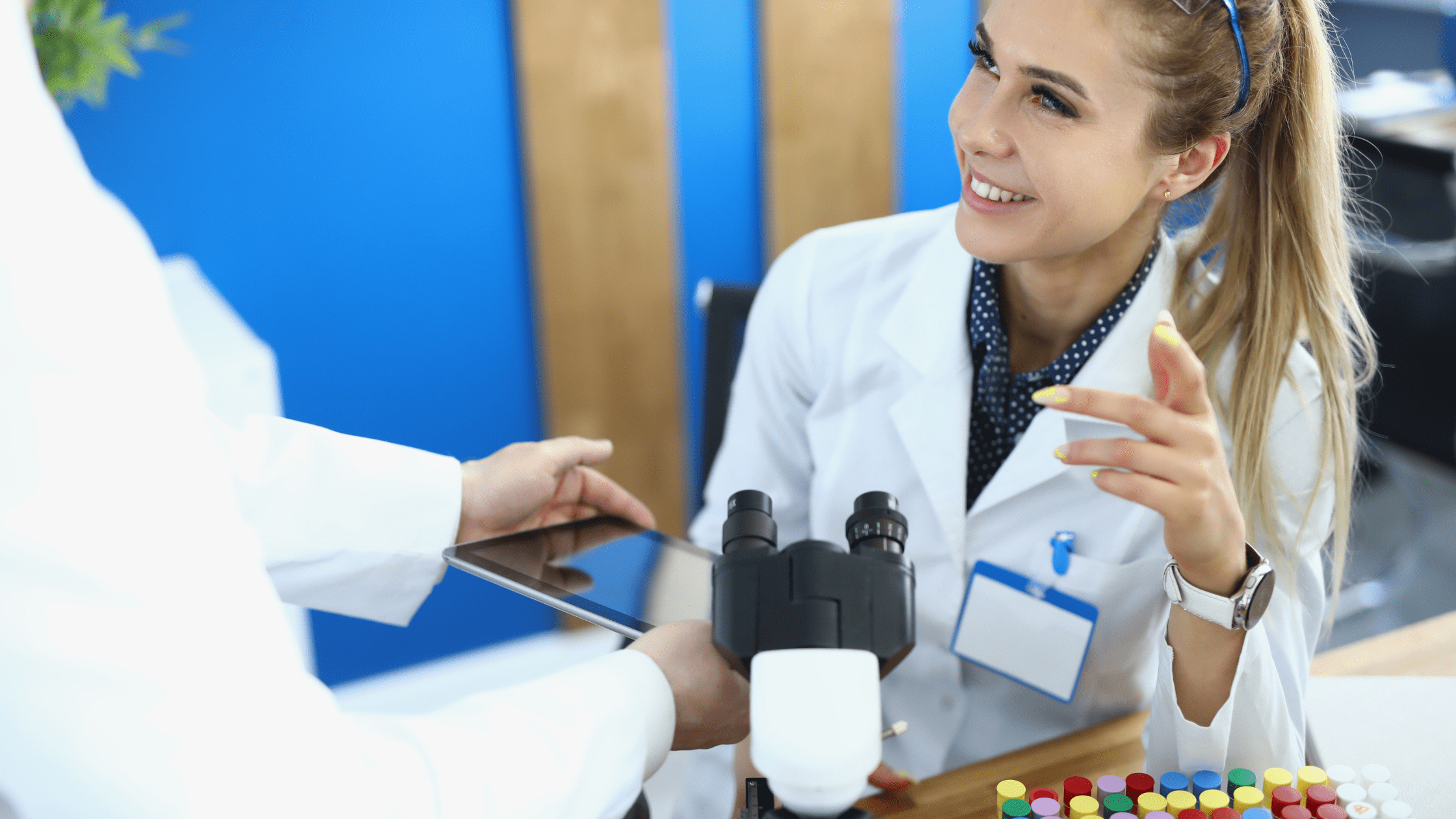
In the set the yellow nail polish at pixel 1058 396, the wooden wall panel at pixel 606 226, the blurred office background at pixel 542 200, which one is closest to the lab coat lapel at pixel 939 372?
the yellow nail polish at pixel 1058 396

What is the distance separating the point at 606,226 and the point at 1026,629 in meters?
1.58

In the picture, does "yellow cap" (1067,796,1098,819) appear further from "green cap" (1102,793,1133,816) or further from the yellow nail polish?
the yellow nail polish

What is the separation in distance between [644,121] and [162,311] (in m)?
1.93

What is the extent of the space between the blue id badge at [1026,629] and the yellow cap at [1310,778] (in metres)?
0.26

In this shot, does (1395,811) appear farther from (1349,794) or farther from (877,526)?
(877,526)

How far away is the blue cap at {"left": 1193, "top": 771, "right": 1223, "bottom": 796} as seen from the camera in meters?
0.85

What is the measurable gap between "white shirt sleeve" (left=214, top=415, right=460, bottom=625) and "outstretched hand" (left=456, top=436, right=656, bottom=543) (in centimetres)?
3

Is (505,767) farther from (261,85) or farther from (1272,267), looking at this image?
(261,85)

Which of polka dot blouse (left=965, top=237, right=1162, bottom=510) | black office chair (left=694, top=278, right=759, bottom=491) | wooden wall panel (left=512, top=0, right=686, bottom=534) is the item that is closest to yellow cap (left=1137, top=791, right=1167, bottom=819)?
polka dot blouse (left=965, top=237, right=1162, bottom=510)

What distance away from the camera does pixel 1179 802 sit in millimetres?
809

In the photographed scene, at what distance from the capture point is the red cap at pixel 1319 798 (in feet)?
2.69

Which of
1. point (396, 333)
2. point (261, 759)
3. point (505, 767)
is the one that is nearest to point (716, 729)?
point (505, 767)

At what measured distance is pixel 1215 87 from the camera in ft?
3.30

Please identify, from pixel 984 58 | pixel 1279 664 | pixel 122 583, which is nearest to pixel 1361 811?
pixel 1279 664
